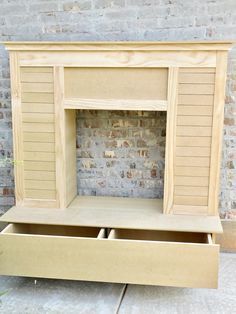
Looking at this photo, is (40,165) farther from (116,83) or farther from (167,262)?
(167,262)

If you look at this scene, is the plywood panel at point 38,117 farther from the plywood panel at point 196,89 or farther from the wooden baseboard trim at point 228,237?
the wooden baseboard trim at point 228,237

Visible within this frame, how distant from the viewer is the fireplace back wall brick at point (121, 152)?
3.11 meters

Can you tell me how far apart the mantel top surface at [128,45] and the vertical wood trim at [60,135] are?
165 millimetres

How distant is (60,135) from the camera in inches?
111

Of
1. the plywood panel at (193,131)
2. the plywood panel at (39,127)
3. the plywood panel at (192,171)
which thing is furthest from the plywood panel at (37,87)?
the plywood panel at (192,171)

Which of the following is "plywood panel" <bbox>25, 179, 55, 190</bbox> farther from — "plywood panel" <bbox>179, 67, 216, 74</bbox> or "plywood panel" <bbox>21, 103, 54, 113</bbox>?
"plywood panel" <bbox>179, 67, 216, 74</bbox>

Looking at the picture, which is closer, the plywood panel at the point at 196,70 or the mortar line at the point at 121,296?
the mortar line at the point at 121,296

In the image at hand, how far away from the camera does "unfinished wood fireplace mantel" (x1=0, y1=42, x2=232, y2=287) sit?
94.3 inches

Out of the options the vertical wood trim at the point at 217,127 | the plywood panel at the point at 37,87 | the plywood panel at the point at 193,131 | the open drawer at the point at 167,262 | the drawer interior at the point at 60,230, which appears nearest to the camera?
the open drawer at the point at 167,262

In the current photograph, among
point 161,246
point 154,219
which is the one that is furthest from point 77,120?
point 161,246

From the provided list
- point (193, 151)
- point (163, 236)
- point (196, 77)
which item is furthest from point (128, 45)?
point (163, 236)

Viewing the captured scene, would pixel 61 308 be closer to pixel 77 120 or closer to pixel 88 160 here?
pixel 88 160

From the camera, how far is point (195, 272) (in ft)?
7.68

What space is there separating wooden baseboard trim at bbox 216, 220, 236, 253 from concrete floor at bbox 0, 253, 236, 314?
1.19 ft
